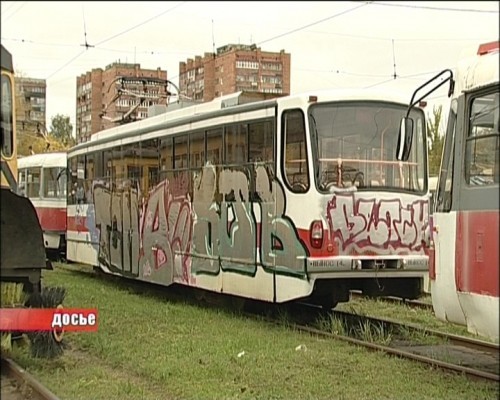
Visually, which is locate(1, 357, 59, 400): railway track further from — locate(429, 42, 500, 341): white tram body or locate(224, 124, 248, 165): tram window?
locate(224, 124, 248, 165): tram window

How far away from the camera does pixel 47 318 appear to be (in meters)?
5.29

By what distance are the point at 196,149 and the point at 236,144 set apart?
124cm

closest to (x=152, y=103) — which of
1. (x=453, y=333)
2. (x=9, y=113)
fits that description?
(x=453, y=333)

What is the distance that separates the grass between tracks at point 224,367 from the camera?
291 inches

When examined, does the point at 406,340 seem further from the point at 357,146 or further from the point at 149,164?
the point at 149,164

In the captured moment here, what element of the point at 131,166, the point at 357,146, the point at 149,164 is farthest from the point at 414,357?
the point at 131,166

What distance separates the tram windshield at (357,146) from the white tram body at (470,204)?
12.5 feet

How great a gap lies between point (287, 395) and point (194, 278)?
5.56 metres

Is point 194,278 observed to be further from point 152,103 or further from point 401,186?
point 152,103

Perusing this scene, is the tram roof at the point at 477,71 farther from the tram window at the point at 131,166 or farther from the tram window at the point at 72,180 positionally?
the tram window at the point at 72,180

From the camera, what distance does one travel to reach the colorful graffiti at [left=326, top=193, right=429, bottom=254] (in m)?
10.3

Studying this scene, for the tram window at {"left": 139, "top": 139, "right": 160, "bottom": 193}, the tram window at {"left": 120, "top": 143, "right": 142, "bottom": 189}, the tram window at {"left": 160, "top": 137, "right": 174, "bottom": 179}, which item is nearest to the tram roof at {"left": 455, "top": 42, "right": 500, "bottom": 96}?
the tram window at {"left": 160, "top": 137, "right": 174, "bottom": 179}

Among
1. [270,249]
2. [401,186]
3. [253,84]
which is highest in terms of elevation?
[253,84]

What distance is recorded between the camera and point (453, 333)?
10680 mm
